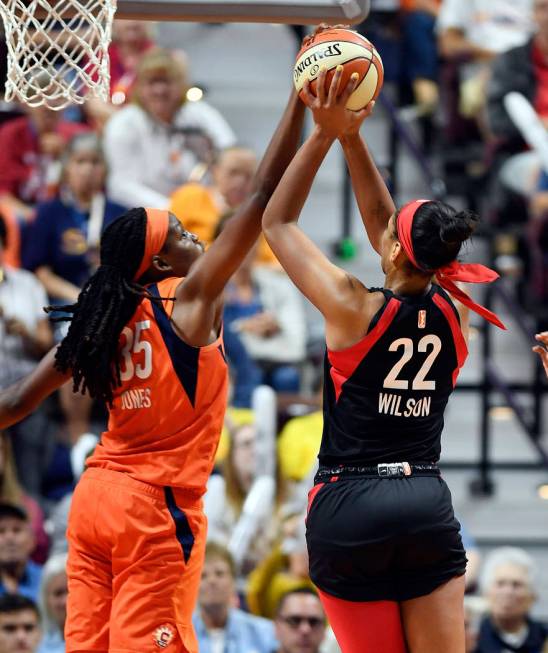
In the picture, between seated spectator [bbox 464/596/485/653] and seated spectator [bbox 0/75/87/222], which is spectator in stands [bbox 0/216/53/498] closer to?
seated spectator [bbox 0/75/87/222]

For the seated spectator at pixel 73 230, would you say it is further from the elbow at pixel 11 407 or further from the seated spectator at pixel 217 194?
the elbow at pixel 11 407

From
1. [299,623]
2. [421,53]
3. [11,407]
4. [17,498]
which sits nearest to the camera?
[11,407]

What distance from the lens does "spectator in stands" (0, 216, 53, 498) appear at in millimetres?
7457

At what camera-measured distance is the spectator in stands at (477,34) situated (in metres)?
9.69

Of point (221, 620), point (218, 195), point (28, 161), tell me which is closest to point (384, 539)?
point (221, 620)

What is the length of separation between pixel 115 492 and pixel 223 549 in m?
2.25

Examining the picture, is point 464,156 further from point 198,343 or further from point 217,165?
point 198,343

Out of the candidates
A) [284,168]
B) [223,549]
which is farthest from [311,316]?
[284,168]

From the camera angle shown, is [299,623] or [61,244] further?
[61,244]

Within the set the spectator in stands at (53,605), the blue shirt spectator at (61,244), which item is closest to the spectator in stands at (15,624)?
the spectator in stands at (53,605)

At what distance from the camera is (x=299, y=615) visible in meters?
6.50

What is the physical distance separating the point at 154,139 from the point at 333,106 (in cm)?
454

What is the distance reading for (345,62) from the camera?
13.7ft

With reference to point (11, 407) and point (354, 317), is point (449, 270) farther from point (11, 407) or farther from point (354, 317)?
point (11, 407)
